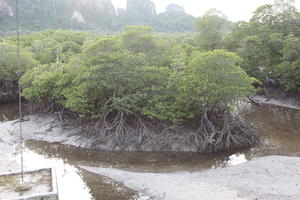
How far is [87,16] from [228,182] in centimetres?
7388

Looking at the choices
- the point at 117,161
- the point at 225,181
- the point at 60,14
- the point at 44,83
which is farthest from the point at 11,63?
the point at 60,14

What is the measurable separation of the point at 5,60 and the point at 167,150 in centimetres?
1672

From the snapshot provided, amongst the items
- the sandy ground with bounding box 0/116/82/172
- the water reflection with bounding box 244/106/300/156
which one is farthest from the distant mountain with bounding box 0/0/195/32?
the water reflection with bounding box 244/106/300/156

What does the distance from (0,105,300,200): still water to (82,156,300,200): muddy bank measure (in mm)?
620

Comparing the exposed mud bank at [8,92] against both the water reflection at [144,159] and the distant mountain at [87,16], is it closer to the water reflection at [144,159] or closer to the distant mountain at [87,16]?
the water reflection at [144,159]

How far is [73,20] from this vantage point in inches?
2724

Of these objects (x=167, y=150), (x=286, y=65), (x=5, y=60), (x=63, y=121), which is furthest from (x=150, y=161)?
(x=5, y=60)

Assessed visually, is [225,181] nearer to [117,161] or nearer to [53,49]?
[117,161]

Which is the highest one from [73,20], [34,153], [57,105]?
[73,20]

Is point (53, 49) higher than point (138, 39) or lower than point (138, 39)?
lower

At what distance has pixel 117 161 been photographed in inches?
532

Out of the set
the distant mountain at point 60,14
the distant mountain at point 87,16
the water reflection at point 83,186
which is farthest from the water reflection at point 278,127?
the distant mountain at point 60,14

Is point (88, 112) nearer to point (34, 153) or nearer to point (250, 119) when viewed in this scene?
point (34, 153)

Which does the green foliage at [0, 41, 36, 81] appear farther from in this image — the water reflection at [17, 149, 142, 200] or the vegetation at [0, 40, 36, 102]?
the water reflection at [17, 149, 142, 200]
